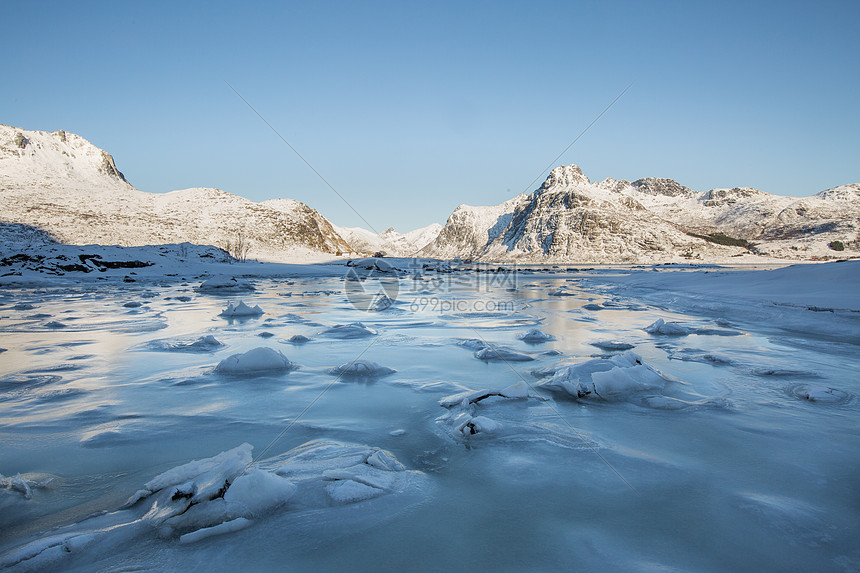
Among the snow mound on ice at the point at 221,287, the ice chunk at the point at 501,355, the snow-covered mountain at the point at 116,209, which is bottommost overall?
the snow mound on ice at the point at 221,287

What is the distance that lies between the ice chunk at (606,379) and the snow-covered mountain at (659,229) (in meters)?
97.8

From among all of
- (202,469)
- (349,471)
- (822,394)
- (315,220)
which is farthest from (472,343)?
(315,220)

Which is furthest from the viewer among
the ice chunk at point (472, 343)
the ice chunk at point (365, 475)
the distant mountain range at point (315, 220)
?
the distant mountain range at point (315, 220)

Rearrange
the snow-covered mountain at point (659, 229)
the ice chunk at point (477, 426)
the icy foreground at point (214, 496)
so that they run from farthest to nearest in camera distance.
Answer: the snow-covered mountain at point (659, 229) → the ice chunk at point (477, 426) → the icy foreground at point (214, 496)

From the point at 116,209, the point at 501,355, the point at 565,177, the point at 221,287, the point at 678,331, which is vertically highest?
the point at 565,177

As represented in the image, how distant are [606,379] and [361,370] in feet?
8.80

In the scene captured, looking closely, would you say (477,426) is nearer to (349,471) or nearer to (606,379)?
(349,471)

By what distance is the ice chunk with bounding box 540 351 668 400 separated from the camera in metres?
3.92

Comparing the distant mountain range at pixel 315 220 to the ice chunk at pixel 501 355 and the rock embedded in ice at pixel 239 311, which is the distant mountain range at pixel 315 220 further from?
the ice chunk at pixel 501 355

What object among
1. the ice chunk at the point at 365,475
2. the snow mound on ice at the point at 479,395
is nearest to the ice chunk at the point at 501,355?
the snow mound on ice at the point at 479,395

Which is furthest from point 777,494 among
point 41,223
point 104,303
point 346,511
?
point 41,223

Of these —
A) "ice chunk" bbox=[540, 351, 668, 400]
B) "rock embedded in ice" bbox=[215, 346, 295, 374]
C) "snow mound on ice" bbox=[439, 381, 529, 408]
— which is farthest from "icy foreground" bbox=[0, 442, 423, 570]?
"rock embedded in ice" bbox=[215, 346, 295, 374]

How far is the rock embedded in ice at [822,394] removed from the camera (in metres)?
3.64

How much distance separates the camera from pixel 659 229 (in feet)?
353
